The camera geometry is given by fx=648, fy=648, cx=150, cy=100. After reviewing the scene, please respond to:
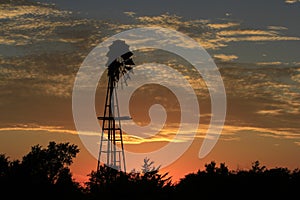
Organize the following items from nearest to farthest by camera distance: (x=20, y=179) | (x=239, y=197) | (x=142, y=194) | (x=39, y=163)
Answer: (x=142, y=194) < (x=239, y=197) < (x=20, y=179) < (x=39, y=163)

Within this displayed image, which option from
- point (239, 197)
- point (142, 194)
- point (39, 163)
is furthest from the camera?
point (39, 163)

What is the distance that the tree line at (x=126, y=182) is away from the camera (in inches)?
2176

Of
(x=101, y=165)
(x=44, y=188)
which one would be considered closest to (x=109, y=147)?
(x=101, y=165)

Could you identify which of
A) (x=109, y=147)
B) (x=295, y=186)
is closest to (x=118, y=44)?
(x=109, y=147)

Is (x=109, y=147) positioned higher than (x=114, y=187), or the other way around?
(x=109, y=147)

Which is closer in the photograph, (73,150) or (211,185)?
(211,185)

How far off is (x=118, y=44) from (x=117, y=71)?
11.8ft

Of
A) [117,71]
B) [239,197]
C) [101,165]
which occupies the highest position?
[117,71]

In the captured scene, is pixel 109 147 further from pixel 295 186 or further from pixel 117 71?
pixel 295 186

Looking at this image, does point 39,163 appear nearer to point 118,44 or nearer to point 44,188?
point 44,188

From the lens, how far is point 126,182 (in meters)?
55.6

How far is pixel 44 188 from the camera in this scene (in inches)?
2398

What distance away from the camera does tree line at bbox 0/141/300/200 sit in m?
55.3

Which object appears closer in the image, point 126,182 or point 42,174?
point 126,182
